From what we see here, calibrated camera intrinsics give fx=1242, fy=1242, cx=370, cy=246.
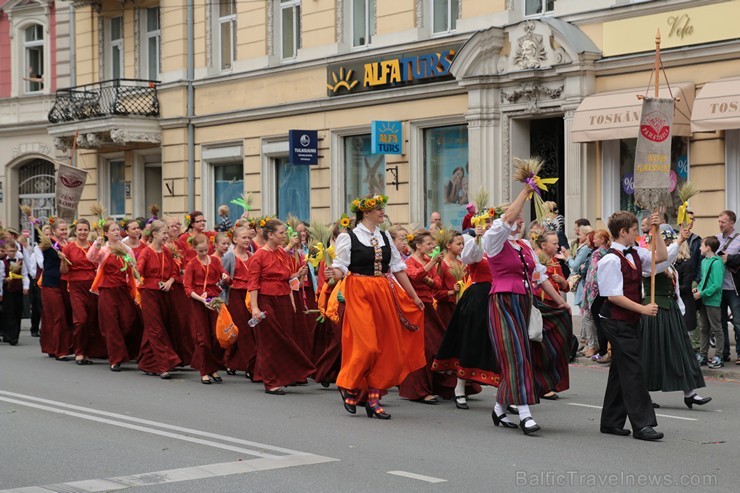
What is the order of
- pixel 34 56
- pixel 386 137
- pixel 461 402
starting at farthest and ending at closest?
pixel 34 56
pixel 386 137
pixel 461 402

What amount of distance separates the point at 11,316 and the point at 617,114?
9885 mm

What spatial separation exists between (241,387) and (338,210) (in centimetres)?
1232

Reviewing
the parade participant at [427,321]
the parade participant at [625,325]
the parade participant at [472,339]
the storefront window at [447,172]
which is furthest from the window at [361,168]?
the parade participant at [625,325]

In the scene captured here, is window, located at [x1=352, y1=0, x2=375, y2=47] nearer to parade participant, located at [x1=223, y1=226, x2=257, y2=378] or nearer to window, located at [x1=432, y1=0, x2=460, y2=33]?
window, located at [x1=432, y1=0, x2=460, y2=33]

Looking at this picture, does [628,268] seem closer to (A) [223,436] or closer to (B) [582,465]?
(B) [582,465]

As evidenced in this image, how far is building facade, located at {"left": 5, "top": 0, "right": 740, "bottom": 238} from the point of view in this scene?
1889 centimetres

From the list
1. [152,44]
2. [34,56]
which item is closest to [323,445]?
[152,44]

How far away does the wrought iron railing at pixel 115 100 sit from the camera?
2952 centimetres

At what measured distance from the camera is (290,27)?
1048 inches

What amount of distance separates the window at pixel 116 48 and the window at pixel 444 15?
35.7 ft

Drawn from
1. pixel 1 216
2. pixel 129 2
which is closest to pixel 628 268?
pixel 129 2

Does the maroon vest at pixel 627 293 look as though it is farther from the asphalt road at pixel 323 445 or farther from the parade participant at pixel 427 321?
the parade participant at pixel 427 321

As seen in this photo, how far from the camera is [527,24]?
2072cm

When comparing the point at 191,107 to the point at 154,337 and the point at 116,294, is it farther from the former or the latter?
the point at 154,337
